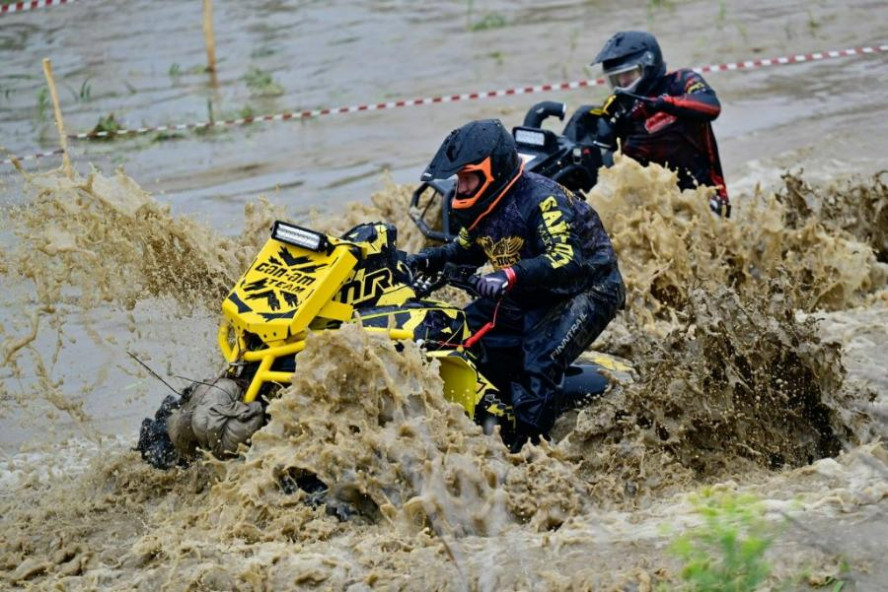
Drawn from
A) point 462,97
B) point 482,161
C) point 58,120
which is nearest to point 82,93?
point 462,97

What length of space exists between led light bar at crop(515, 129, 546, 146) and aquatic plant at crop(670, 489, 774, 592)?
5.03 m

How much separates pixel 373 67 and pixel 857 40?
5960 millimetres

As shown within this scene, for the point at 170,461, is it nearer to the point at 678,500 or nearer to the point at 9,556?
the point at 9,556

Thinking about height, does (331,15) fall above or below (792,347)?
below

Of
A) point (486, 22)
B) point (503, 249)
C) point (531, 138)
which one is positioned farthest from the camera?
point (486, 22)

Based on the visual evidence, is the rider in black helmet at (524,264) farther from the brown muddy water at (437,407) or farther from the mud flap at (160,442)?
the mud flap at (160,442)

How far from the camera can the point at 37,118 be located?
15797 millimetres

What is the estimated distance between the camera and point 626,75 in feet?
31.3

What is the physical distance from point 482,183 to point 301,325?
1.08m

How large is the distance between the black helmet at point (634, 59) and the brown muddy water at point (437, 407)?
659 mm

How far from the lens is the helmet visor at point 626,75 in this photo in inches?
373

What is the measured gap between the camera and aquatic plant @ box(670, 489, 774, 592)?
349 centimetres

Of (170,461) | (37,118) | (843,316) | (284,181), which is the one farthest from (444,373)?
(37,118)

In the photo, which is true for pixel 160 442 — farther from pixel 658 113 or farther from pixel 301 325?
pixel 658 113
